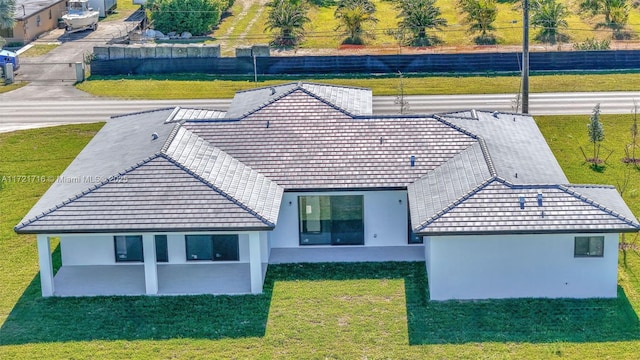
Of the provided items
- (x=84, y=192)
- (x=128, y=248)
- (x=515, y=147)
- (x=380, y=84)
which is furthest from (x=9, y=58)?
(x=515, y=147)

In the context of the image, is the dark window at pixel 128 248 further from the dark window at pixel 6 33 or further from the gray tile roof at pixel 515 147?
the dark window at pixel 6 33

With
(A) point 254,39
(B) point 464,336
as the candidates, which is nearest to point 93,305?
(B) point 464,336

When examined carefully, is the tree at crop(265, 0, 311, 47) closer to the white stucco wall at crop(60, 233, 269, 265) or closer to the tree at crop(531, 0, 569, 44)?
the tree at crop(531, 0, 569, 44)

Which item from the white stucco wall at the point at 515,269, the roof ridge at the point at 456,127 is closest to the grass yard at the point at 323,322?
the white stucco wall at the point at 515,269

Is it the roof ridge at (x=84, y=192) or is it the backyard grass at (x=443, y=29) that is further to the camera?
the backyard grass at (x=443, y=29)

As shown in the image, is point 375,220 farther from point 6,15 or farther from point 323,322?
point 6,15
